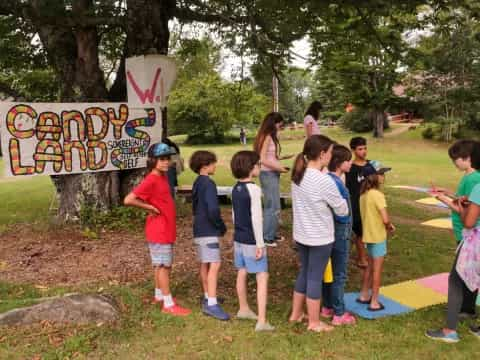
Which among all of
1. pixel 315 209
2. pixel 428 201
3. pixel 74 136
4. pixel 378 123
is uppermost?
pixel 378 123

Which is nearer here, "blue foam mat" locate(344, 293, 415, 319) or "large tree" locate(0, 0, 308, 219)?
"blue foam mat" locate(344, 293, 415, 319)

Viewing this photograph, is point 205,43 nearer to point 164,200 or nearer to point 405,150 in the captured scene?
point 164,200

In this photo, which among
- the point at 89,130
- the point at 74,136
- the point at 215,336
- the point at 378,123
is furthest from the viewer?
the point at 378,123

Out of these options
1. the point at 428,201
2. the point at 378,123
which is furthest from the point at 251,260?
the point at 378,123

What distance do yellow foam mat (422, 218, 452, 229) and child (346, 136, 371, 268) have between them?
319 cm

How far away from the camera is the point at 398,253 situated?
5.93 metres

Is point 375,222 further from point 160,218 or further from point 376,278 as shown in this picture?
point 160,218

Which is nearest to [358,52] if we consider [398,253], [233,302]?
[398,253]

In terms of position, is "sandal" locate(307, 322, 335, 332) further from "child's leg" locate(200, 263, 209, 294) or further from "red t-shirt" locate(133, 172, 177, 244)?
"red t-shirt" locate(133, 172, 177, 244)

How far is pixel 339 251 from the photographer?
3.68m

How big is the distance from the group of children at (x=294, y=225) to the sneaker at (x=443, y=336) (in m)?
0.60

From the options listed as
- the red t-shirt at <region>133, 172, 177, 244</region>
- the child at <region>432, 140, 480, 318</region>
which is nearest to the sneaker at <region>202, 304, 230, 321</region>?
the red t-shirt at <region>133, 172, 177, 244</region>

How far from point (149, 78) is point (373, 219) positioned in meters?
4.28

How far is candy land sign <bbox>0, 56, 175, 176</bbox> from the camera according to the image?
6008mm
